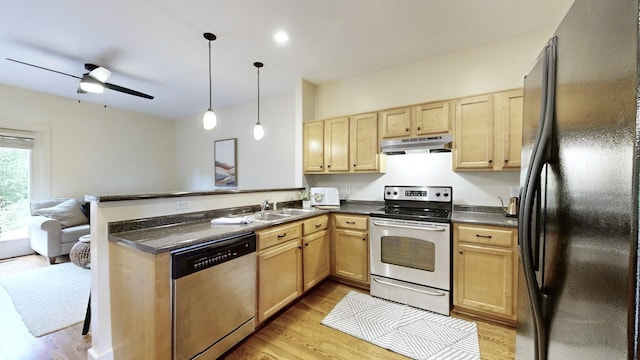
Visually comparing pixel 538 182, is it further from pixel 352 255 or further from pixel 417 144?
pixel 352 255

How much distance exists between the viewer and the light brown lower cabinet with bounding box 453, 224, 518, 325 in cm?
219

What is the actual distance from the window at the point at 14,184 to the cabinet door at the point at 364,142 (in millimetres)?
5489

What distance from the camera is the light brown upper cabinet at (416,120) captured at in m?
2.76

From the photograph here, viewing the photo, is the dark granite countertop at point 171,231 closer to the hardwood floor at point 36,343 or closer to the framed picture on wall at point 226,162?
the hardwood floor at point 36,343

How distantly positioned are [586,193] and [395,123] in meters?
2.54

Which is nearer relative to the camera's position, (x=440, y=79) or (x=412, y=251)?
(x=412, y=251)

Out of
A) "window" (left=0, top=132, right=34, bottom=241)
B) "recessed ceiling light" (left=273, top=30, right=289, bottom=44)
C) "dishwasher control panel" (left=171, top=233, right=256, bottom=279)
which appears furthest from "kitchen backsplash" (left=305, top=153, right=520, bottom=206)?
"window" (left=0, top=132, right=34, bottom=241)

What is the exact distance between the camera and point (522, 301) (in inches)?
47.1

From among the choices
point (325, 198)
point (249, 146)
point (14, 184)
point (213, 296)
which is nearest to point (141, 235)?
point (213, 296)

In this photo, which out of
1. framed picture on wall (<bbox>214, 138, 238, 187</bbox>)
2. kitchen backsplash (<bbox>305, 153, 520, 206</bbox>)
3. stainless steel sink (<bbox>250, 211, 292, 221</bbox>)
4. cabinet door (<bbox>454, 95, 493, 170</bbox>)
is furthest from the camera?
framed picture on wall (<bbox>214, 138, 238, 187</bbox>)

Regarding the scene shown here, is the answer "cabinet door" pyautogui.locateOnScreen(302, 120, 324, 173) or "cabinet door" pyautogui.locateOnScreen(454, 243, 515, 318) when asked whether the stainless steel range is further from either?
"cabinet door" pyautogui.locateOnScreen(302, 120, 324, 173)

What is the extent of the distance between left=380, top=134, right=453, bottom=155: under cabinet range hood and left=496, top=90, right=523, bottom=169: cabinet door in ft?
1.52

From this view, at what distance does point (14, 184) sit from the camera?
4.23 m

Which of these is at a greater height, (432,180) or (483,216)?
(432,180)
